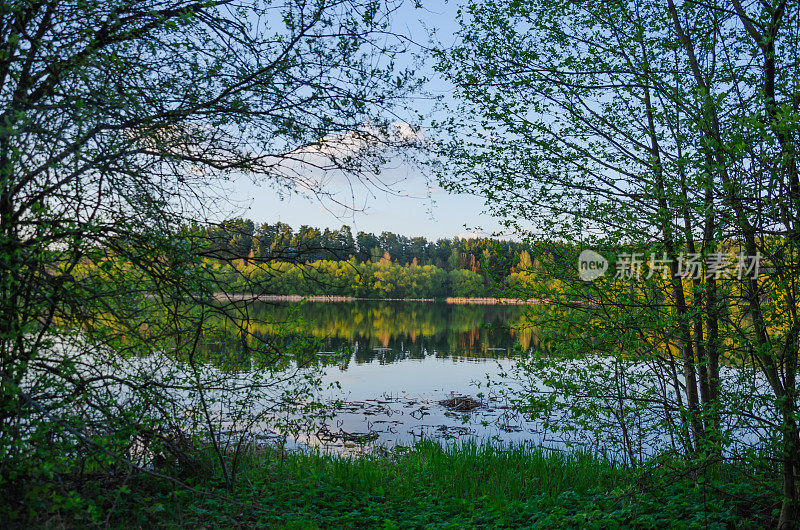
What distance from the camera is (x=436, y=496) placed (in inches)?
297

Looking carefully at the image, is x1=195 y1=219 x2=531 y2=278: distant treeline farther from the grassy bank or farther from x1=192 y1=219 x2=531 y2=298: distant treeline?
the grassy bank

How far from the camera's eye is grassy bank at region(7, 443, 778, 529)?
5.76 m

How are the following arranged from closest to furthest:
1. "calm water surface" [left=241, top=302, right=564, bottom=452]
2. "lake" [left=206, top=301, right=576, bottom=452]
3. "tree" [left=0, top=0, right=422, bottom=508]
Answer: "tree" [left=0, top=0, right=422, bottom=508] < "lake" [left=206, top=301, right=576, bottom=452] < "calm water surface" [left=241, top=302, right=564, bottom=452]

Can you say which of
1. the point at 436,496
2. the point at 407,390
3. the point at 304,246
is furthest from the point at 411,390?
the point at 304,246

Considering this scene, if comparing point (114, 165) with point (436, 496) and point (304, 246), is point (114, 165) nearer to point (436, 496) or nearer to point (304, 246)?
point (304, 246)

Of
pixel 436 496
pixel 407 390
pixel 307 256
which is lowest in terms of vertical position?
pixel 407 390

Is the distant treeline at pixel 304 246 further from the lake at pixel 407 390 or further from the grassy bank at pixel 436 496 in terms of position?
the grassy bank at pixel 436 496

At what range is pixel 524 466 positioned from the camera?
916 cm

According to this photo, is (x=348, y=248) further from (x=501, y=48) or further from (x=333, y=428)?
(x=333, y=428)

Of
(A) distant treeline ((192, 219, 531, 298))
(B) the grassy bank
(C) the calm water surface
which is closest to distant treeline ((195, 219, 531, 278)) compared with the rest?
(A) distant treeline ((192, 219, 531, 298))

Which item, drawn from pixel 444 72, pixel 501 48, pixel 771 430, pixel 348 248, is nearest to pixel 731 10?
pixel 501 48

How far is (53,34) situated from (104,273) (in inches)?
83.3

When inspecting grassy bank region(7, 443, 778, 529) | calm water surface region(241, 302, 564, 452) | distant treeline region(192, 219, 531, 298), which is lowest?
calm water surface region(241, 302, 564, 452)

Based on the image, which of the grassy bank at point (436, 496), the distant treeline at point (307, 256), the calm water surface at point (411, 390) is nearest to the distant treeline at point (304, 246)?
the distant treeline at point (307, 256)
